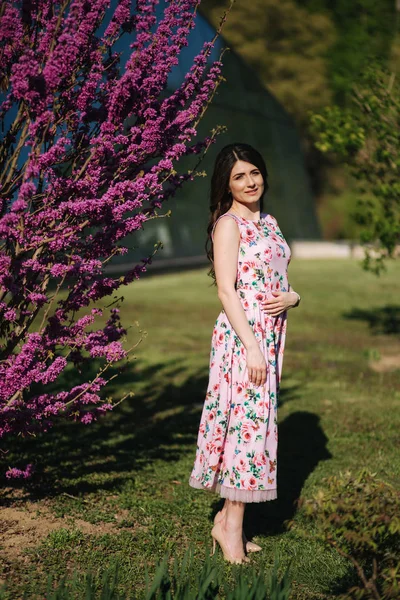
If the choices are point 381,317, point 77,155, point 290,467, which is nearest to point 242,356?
point 77,155

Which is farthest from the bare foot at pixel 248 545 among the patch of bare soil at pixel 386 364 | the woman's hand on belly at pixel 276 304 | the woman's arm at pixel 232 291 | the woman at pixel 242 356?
the patch of bare soil at pixel 386 364

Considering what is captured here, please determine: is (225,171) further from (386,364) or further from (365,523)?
(386,364)

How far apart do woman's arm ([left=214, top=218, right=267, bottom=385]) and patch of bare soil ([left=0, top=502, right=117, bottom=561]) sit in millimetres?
1332

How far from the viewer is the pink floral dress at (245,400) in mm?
3678

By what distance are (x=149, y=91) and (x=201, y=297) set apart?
502 inches

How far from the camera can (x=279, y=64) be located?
46.4 m

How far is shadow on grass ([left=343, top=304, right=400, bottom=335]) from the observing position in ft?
40.5

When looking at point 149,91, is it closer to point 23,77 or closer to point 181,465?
point 23,77

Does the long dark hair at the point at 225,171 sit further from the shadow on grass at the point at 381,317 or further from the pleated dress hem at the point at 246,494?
the shadow on grass at the point at 381,317

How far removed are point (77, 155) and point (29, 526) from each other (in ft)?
6.56

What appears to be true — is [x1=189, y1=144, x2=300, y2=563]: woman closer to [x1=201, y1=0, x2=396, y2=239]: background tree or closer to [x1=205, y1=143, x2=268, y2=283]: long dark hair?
[x1=205, y1=143, x2=268, y2=283]: long dark hair

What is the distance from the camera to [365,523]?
2.76 metres

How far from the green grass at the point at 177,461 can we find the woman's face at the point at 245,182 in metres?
1.77

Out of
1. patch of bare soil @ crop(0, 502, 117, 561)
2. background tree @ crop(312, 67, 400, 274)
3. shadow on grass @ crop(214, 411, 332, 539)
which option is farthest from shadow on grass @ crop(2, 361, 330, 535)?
background tree @ crop(312, 67, 400, 274)
